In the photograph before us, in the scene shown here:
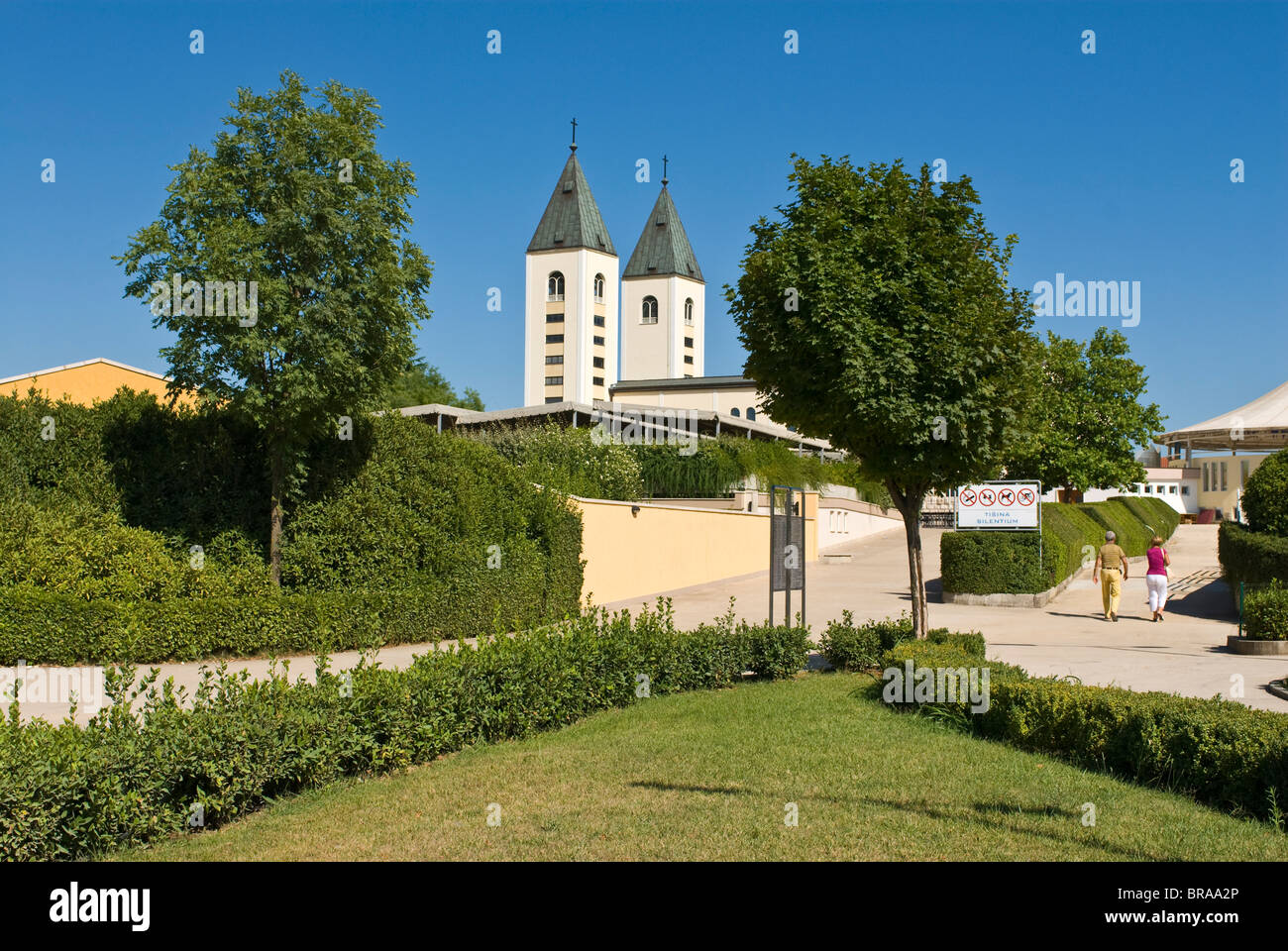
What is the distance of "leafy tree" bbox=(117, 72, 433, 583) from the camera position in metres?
12.3

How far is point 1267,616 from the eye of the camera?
14523mm

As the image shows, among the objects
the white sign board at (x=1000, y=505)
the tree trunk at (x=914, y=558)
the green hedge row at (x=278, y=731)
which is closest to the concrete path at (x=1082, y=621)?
the tree trunk at (x=914, y=558)

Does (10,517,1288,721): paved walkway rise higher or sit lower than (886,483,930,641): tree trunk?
lower

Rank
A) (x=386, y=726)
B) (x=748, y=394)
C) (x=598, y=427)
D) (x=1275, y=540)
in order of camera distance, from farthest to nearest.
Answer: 1. (x=748, y=394)
2. (x=598, y=427)
3. (x=1275, y=540)
4. (x=386, y=726)

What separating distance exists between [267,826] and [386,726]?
1393 millimetres

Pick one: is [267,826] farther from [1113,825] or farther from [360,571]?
[360,571]

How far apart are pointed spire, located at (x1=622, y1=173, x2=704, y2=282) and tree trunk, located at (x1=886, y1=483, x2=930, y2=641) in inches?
3567

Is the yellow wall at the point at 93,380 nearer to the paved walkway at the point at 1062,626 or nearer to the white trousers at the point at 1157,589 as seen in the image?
the paved walkway at the point at 1062,626

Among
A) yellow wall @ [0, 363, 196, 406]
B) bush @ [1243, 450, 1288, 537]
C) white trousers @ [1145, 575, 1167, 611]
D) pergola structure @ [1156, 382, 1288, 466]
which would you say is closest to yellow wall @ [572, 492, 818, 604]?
white trousers @ [1145, 575, 1167, 611]

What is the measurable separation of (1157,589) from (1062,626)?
2.11 meters

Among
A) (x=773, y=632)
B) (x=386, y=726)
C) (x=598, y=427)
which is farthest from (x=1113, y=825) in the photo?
(x=598, y=427)

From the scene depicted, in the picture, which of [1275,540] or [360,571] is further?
[1275,540]

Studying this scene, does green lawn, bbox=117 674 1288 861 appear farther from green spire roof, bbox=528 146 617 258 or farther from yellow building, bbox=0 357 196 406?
green spire roof, bbox=528 146 617 258
